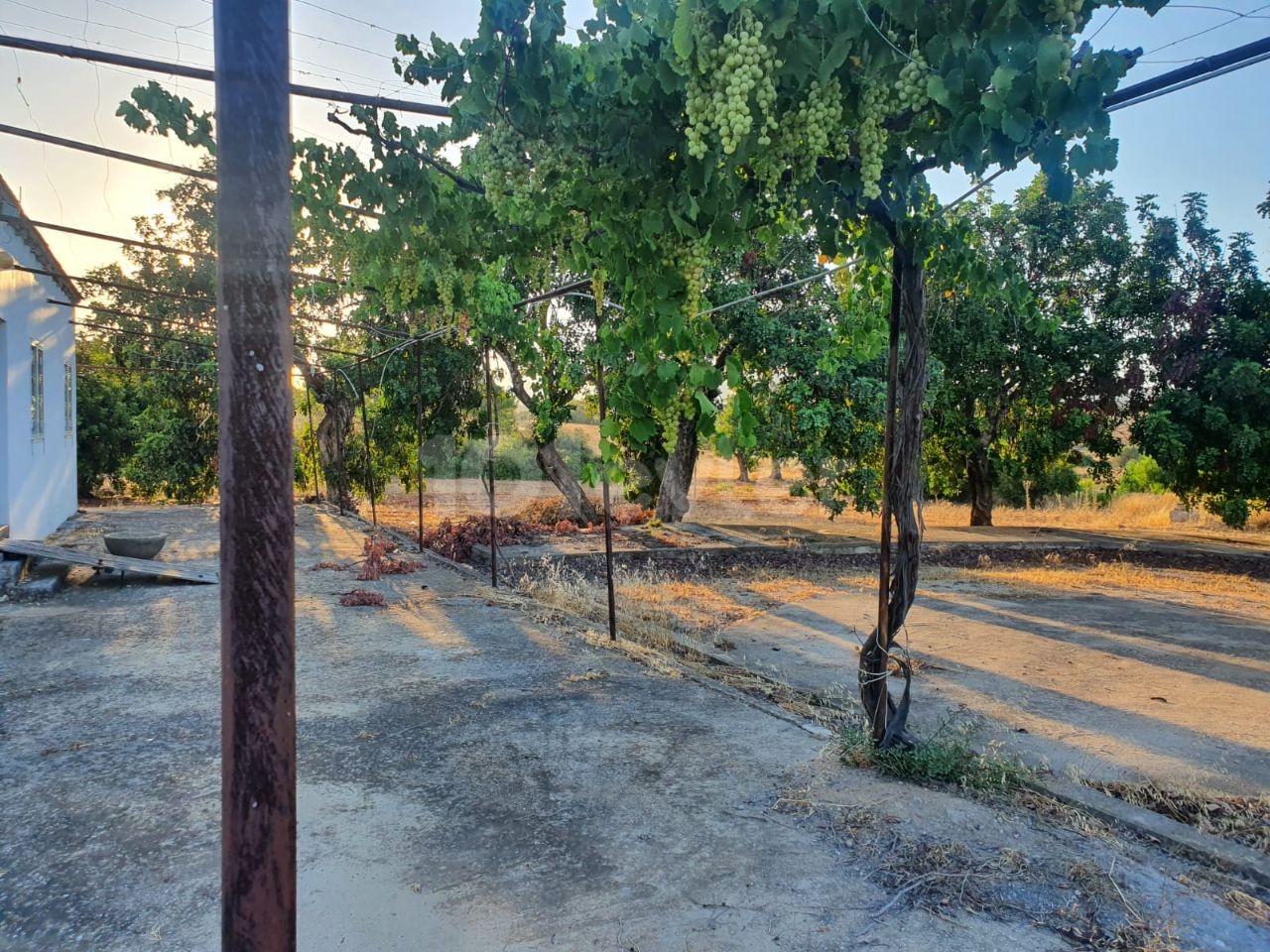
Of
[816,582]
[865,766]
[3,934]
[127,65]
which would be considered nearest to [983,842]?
[865,766]

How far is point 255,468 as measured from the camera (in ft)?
4.69

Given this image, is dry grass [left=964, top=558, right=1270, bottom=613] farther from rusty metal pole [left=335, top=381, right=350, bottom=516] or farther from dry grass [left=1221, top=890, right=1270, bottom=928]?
rusty metal pole [left=335, top=381, right=350, bottom=516]

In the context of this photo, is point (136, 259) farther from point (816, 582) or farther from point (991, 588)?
point (991, 588)

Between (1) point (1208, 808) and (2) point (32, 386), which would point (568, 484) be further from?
(1) point (1208, 808)

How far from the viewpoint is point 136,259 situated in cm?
1867

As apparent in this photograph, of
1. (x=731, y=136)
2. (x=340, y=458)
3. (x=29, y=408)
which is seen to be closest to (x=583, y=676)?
(x=731, y=136)

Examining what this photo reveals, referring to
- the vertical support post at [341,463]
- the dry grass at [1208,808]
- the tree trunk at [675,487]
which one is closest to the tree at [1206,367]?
the tree trunk at [675,487]

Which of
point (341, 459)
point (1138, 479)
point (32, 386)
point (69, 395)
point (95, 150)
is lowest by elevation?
point (1138, 479)

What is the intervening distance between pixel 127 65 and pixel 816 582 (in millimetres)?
9033

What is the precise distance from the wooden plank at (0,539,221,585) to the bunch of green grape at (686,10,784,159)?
8811 mm

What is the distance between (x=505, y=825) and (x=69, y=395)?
16.8m

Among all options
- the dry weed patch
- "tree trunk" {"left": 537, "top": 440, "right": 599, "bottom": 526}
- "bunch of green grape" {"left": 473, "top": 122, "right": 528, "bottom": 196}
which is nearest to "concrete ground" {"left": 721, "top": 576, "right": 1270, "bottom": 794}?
the dry weed patch

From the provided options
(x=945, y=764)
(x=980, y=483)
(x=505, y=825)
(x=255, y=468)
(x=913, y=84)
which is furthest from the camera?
(x=980, y=483)

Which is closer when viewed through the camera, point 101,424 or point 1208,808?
point 1208,808
